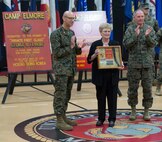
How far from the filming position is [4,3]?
11336 mm

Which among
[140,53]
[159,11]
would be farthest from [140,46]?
[159,11]

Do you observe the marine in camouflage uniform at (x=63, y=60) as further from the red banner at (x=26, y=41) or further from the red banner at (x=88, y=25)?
the red banner at (x=88, y=25)

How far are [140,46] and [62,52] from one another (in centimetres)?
132

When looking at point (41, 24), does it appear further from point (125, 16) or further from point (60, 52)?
point (125, 16)

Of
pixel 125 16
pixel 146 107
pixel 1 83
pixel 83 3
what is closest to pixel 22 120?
pixel 146 107

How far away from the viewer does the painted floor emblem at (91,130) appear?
5.73m

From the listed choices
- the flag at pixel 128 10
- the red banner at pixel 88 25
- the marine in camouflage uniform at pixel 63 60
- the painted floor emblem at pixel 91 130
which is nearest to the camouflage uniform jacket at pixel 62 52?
the marine in camouflage uniform at pixel 63 60

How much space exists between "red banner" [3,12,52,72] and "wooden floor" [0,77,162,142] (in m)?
0.72

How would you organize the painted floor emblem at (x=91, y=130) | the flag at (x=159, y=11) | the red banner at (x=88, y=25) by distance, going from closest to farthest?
the painted floor emblem at (x=91, y=130) → the red banner at (x=88, y=25) → the flag at (x=159, y=11)

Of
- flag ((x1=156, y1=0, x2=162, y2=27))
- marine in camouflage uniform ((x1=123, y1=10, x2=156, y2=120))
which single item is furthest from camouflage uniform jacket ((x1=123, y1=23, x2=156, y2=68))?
flag ((x1=156, y1=0, x2=162, y2=27))

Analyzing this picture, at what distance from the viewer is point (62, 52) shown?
6.07 metres

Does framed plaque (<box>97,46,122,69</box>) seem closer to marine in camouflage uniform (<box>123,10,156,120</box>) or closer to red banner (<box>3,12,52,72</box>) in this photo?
marine in camouflage uniform (<box>123,10,156,120</box>)

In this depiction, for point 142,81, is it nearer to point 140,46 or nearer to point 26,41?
point 140,46

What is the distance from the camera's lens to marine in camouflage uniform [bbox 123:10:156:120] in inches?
259
